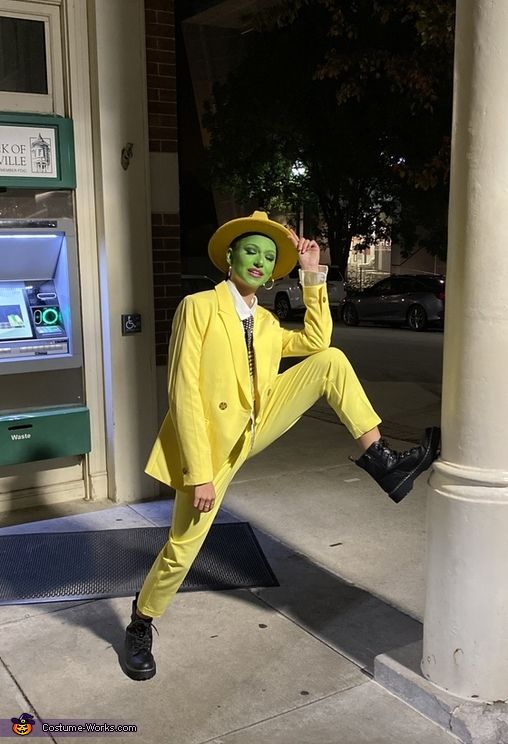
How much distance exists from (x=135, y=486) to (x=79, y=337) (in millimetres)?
1164

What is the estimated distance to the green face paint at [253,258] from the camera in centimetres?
325

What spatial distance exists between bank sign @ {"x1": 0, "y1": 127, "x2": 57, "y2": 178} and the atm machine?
320 millimetres

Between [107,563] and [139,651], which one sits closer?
[139,651]

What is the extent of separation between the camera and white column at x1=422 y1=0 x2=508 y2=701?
283 cm

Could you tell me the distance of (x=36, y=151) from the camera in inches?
205

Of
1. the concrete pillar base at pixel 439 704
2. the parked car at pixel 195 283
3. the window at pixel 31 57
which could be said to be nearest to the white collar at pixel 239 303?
the concrete pillar base at pixel 439 704

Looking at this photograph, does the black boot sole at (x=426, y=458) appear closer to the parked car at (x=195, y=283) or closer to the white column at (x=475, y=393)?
the white column at (x=475, y=393)

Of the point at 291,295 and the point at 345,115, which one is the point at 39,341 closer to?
the point at 345,115

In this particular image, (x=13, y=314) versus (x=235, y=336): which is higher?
(x=235, y=336)

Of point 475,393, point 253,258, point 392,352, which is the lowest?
point 392,352

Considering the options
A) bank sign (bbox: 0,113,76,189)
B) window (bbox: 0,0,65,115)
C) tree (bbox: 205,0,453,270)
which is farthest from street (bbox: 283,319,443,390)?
window (bbox: 0,0,65,115)

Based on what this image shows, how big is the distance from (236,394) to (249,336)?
26cm

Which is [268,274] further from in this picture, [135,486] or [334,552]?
[135,486]

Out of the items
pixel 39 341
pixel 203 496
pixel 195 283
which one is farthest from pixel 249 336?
pixel 195 283
